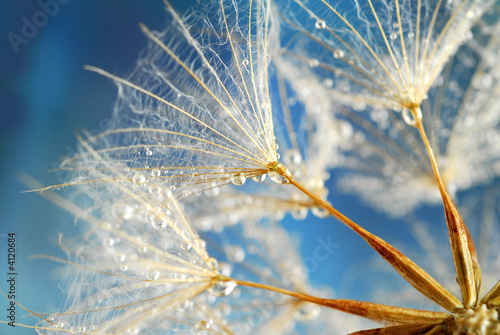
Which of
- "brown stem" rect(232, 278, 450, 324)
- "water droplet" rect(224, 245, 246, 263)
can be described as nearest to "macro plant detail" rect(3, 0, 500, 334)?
"brown stem" rect(232, 278, 450, 324)

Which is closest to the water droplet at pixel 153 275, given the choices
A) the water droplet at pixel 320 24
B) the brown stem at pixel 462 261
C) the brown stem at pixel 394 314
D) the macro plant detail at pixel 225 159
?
the macro plant detail at pixel 225 159

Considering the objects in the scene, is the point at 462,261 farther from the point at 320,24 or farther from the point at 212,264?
the point at 320,24

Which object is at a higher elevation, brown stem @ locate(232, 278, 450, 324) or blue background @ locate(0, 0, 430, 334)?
blue background @ locate(0, 0, 430, 334)

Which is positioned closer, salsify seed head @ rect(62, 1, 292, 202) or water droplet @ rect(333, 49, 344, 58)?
salsify seed head @ rect(62, 1, 292, 202)

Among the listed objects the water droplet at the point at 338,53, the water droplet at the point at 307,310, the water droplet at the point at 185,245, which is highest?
the water droplet at the point at 338,53

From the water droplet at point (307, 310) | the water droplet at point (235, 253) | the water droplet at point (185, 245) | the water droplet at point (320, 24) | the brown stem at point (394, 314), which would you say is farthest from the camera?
the water droplet at point (235, 253)

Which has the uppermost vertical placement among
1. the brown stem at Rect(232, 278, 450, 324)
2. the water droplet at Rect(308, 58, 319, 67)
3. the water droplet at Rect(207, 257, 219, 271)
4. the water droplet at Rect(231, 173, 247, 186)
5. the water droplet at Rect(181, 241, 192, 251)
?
the water droplet at Rect(308, 58, 319, 67)

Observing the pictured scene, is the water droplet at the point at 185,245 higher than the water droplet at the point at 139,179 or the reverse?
the reverse

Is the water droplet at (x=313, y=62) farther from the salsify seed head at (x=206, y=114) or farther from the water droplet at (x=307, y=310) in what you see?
the water droplet at (x=307, y=310)

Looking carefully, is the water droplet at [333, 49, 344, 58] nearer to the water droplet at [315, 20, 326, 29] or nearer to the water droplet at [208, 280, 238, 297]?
the water droplet at [315, 20, 326, 29]
